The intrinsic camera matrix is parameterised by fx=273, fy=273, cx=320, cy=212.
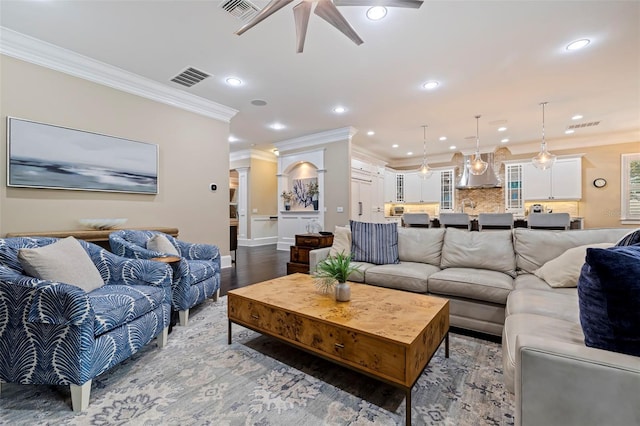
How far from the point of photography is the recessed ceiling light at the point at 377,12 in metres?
2.45

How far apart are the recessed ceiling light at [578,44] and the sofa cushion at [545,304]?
8.98 feet

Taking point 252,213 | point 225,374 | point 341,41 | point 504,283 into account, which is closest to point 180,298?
point 225,374

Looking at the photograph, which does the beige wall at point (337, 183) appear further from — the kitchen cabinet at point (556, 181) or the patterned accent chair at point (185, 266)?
the kitchen cabinet at point (556, 181)

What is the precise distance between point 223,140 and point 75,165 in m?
2.18

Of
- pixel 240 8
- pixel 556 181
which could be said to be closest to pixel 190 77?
pixel 240 8

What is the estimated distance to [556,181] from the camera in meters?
6.75

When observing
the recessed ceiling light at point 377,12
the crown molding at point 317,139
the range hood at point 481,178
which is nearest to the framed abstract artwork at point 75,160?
the recessed ceiling light at point 377,12

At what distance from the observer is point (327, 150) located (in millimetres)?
6453

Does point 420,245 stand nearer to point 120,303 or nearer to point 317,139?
point 120,303

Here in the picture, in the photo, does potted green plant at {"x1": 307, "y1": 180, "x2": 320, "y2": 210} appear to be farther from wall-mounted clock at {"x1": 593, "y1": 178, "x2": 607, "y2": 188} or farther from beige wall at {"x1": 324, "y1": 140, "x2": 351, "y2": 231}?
wall-mounted clock at {"x1": 593, "y1": 178, "x2": 607, "y2": 188}

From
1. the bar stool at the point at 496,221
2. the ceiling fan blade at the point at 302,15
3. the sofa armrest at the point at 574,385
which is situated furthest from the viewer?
the bar stool at the point at 496,221

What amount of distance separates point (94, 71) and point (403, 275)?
14.5ft

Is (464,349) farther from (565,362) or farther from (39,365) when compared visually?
(39,365)

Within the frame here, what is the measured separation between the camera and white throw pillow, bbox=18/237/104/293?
166 cm
